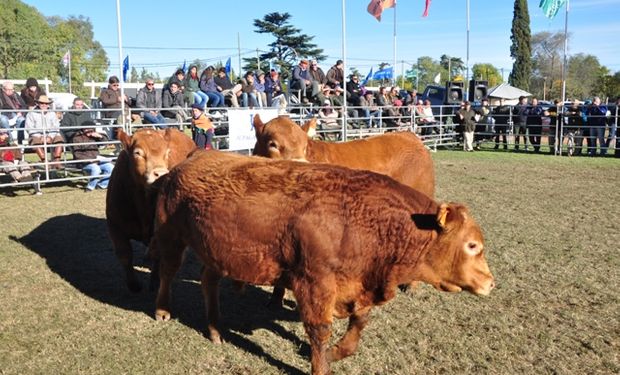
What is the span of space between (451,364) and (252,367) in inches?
56.2

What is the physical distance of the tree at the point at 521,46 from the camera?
59562 millimetres

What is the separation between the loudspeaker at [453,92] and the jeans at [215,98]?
40.5 ft

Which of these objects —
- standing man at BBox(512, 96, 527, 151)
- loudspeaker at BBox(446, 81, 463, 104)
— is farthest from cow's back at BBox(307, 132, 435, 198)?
loudspeaker at BBox(446, 81, 463, 104)

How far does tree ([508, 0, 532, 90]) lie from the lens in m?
59.6

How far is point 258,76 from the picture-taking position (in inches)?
656

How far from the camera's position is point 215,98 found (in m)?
15.1

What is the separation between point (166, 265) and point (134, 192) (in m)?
1.27

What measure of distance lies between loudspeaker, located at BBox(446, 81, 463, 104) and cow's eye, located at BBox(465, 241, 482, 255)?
69.9 feet

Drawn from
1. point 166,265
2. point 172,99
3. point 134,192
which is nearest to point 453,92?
point 172,99

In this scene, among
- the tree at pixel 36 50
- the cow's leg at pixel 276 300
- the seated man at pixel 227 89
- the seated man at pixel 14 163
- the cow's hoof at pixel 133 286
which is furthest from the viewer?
the tree at pixel 36 50

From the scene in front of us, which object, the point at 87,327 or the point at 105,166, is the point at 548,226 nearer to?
the point at 87,327

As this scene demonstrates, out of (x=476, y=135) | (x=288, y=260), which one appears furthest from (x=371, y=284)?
(x=476, y=135)

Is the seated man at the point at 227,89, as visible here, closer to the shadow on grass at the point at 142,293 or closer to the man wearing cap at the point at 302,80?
the man wearing cap at the point at 302,80

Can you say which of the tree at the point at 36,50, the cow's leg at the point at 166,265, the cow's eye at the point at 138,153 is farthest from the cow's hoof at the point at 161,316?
the tree at the point at 36,50
